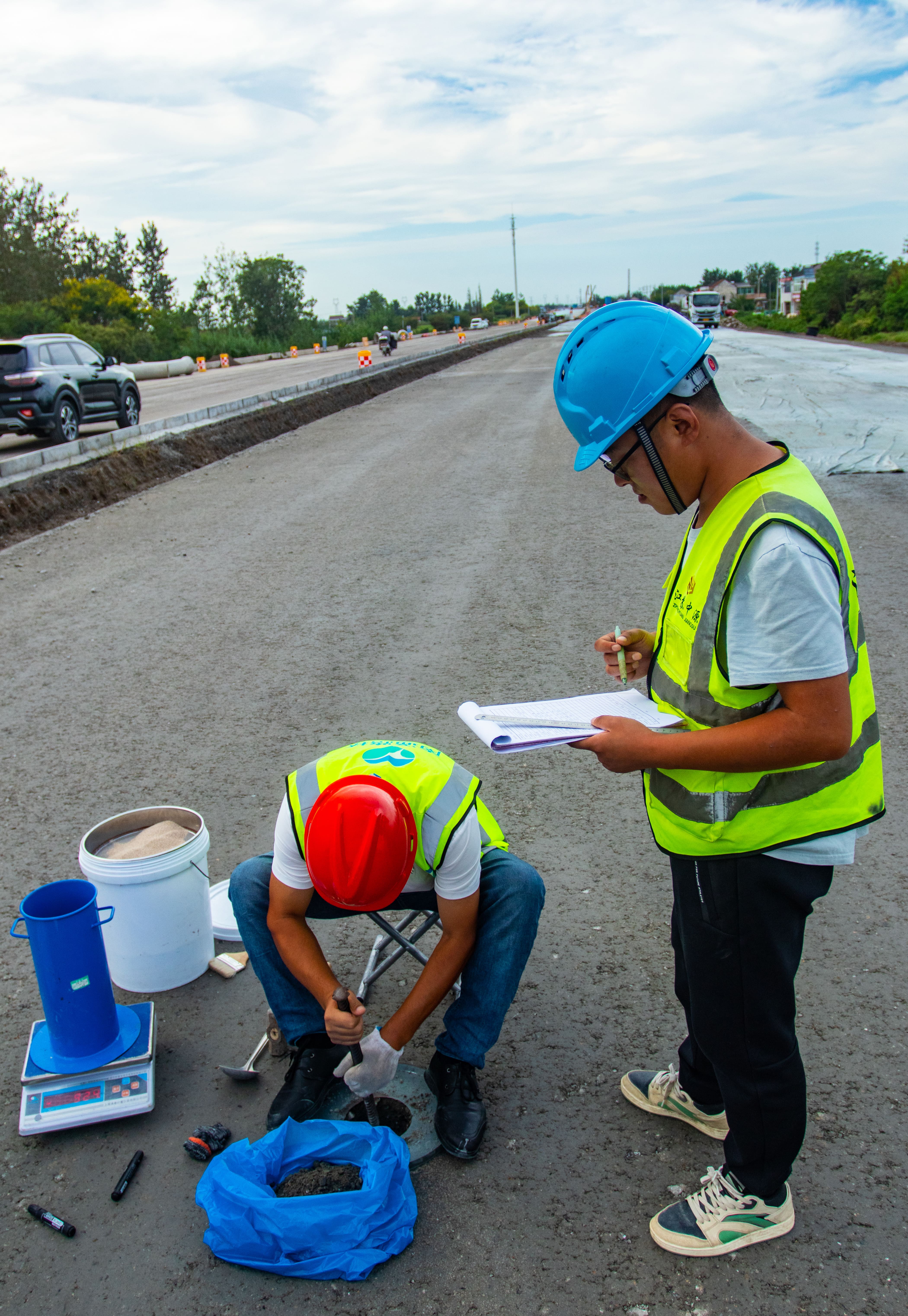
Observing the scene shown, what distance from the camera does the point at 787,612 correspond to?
146cm

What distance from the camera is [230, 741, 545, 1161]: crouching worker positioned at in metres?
2.08

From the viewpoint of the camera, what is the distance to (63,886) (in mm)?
2570

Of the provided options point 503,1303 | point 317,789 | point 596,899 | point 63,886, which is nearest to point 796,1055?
point 503,1303

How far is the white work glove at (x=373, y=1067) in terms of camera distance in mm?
2258

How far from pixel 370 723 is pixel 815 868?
318 centimetres

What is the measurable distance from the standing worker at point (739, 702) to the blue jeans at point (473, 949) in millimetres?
571

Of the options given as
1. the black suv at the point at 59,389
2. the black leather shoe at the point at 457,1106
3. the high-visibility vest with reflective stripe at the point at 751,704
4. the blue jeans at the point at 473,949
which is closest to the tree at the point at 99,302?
the black suv at the point at 59,389

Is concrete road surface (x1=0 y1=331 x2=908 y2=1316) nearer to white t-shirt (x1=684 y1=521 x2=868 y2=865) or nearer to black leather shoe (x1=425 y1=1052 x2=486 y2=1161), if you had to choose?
black leather shoe (x1=425 y1=1052 x2=486 y2=1161)

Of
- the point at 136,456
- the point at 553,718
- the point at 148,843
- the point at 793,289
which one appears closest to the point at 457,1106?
the point at 553,718

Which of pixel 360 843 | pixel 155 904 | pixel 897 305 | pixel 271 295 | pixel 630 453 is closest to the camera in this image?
pixel 630 453

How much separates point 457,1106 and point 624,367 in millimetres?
1879

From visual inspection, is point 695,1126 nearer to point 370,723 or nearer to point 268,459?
point 370,723

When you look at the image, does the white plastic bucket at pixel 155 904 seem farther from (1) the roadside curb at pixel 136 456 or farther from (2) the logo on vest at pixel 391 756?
(1) the roadside curb at pixel 136 456

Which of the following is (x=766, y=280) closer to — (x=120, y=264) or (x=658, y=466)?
(x=120, y=264)
